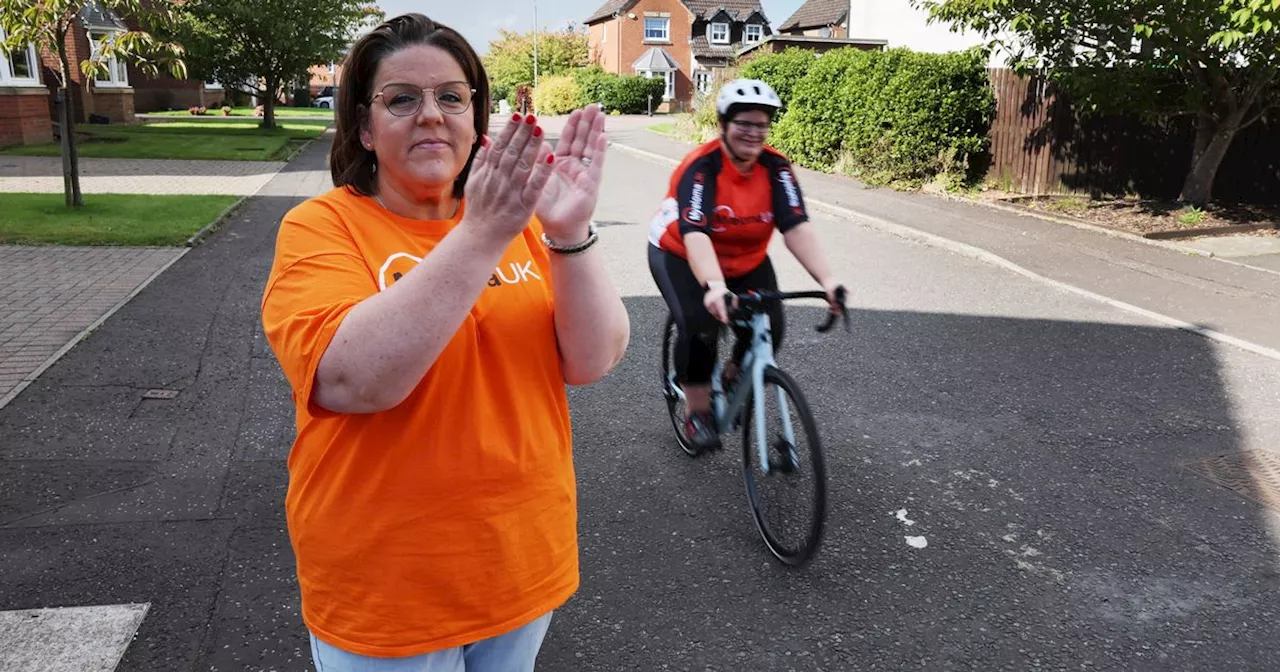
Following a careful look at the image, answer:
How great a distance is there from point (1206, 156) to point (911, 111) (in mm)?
4649

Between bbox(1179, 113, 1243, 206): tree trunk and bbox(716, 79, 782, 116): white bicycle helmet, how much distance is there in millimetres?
11698

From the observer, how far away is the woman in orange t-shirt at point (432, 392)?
1.56m

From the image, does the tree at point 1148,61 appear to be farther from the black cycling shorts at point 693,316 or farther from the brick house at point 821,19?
the brick house at point 821,19

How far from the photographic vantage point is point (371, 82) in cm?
171

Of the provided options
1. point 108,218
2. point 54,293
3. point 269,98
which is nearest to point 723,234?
point 54,293

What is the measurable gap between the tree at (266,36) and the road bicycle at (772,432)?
94.0 feet

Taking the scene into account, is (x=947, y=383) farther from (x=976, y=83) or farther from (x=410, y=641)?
(x=976, y=83)

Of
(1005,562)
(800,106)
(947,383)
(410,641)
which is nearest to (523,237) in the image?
(410,641)

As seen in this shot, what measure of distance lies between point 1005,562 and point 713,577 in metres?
1.24

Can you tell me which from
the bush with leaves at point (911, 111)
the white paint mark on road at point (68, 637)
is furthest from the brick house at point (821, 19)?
the white paint mark on road at point (68, 637)

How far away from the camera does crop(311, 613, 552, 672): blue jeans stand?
169cm

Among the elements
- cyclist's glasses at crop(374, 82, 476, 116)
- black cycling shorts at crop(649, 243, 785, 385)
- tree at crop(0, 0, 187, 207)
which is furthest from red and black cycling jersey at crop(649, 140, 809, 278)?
tree at crop(0, 0, 187, 207)

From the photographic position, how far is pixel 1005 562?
3.97 m

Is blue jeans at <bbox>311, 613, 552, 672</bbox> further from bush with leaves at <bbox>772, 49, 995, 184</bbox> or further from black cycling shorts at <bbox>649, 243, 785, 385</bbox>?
bush with leaves at <bbox>772, 49, 995, 184</bbox>
